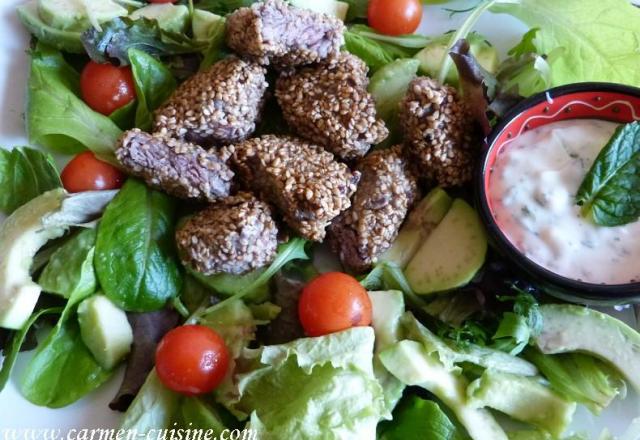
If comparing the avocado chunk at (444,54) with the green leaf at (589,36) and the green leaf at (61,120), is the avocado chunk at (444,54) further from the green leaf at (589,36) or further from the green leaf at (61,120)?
the green leaf at (61,120)

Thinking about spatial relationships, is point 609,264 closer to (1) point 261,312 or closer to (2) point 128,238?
(1) point 261,312

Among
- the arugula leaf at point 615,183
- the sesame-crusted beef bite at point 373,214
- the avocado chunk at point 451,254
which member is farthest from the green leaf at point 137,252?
the arugula leaf at point 615,183

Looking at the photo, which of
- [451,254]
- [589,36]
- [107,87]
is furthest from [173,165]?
[589,36]

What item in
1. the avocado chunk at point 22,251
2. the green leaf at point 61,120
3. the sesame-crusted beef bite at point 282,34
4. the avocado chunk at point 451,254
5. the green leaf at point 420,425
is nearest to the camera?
the green leaf at point 420,425

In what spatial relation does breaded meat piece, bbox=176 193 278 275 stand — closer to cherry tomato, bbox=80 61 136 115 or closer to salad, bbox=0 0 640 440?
salad, bbox=0 0 640 440

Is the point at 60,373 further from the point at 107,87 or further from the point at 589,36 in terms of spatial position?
the point at 589,36

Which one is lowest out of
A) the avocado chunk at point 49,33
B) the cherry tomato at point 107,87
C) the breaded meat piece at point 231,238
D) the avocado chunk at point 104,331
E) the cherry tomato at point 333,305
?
the avocado chunk at point 104,331
